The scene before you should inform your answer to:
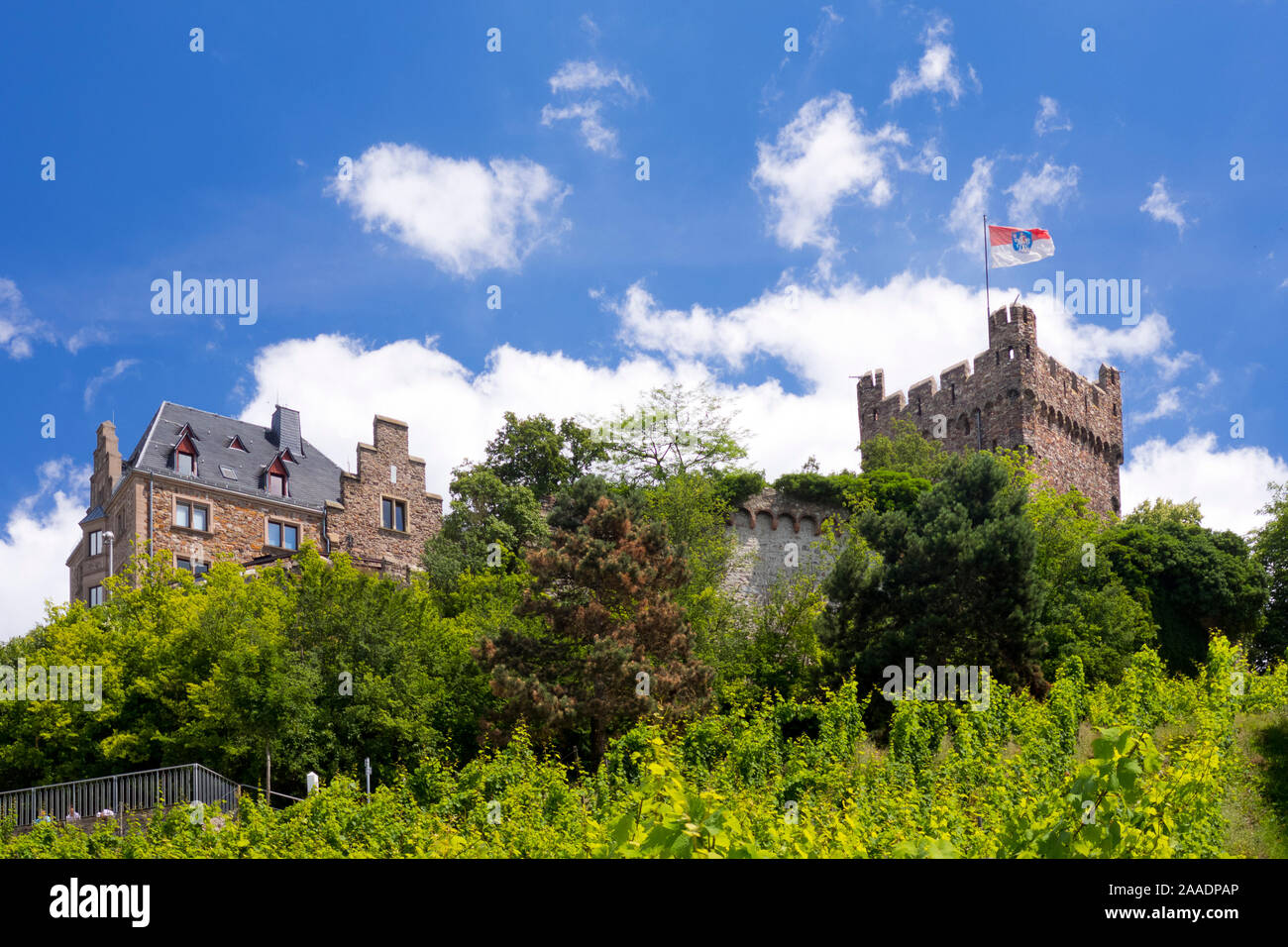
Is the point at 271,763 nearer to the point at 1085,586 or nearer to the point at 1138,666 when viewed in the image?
the point at 1138,666

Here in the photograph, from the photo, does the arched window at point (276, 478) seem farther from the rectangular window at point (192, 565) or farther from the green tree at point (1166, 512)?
the green tree at point (1166, 512)

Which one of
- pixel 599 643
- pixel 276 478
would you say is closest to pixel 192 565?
pixel 276 478

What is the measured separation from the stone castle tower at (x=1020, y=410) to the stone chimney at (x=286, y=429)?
76.3ft

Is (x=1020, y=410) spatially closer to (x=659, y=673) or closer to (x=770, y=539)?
(x=770, y=539)

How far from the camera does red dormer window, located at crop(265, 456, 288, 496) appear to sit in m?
44.0

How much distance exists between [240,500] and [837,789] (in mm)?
28100

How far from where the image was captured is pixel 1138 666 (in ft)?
92.5

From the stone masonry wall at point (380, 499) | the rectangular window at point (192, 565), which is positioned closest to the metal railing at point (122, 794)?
the rectangular window at point (192, 565)

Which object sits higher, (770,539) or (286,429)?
(286,429)

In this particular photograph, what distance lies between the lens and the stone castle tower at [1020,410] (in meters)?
48.8

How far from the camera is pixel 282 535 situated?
43250 mm
